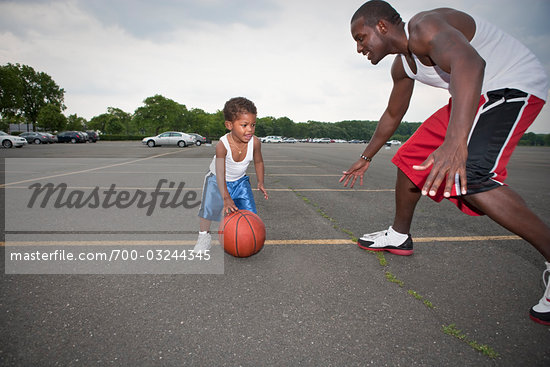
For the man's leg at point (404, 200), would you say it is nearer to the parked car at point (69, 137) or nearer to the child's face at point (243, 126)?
the child's face at point (243, 126)

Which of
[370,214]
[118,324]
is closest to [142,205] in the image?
[118,324]

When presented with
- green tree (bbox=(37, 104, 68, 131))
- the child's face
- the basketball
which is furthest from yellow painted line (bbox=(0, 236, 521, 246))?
green tree (bbox=(37, 104, 68, 131))

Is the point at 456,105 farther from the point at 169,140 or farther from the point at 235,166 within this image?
the point at 169,140

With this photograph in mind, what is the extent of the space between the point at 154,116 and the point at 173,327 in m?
83.3

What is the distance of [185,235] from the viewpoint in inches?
144

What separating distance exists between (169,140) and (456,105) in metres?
32.8

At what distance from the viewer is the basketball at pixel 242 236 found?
2.88 metres

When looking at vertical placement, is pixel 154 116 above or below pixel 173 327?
above

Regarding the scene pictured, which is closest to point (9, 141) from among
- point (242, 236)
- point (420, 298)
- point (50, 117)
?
point (242, 236)

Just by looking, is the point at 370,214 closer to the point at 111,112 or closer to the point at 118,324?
the point at 118,324

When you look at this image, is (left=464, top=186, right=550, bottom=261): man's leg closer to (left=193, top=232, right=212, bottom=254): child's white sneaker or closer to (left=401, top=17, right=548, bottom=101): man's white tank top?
(left=401, top=17, right=548, bottom=101): man's white tank top

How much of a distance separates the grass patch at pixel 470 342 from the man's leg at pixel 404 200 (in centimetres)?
125

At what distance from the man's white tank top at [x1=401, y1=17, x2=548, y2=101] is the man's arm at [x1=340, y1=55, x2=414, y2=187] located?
0.82 metres

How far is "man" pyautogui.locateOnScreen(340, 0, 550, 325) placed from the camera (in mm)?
1568
